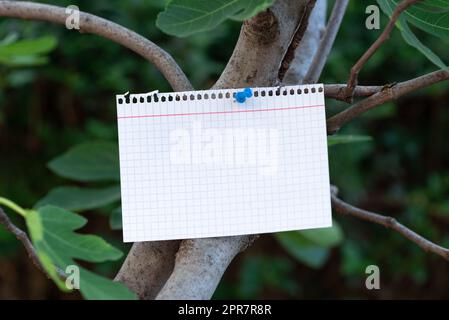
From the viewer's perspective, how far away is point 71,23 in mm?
560

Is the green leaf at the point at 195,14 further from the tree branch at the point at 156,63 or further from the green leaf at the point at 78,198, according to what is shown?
the green leaf at the point at 78,198

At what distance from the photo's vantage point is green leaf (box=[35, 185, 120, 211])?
73 centimetres

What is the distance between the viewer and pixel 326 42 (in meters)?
0.65

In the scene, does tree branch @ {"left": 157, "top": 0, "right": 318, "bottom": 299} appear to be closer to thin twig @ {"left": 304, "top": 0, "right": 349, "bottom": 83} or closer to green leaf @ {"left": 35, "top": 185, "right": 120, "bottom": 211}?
thin twig @ {"left": 304, "top": 0, "right": 349, "bottom": 83}

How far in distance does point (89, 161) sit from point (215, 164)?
0.36 metres

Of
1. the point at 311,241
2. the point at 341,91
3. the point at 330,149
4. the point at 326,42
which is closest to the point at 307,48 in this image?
the point at 326,42

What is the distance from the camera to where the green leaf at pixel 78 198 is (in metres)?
0.73

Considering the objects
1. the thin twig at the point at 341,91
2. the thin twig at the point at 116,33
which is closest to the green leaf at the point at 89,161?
the thin twig at the point at 116,33

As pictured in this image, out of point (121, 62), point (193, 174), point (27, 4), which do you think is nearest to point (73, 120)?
point (121, 62)

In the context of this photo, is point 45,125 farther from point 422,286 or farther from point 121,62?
point 422,286

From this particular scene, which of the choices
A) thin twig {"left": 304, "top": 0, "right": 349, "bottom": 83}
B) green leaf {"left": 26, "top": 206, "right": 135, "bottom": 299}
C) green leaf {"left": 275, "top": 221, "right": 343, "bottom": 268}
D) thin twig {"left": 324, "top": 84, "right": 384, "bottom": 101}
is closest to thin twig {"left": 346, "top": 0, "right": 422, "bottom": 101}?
thin twig {"left": 324, "top": 84, "right": 384, "bottom": 101}

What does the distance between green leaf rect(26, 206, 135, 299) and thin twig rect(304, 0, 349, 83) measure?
0.28 metres

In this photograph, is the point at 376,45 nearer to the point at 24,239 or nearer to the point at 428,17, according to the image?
the point at 428,17

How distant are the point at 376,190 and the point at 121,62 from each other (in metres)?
0.65
